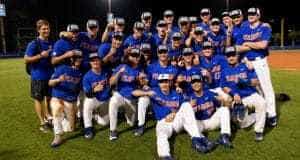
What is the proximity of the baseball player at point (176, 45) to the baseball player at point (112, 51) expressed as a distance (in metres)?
0.95

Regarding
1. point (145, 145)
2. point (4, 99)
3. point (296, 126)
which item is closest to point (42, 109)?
point (145, 145)

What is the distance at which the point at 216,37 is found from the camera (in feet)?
28.0

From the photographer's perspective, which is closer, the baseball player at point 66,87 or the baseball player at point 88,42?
the baseball player at point 66,87

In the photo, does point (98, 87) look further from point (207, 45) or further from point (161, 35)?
point (207, 45)

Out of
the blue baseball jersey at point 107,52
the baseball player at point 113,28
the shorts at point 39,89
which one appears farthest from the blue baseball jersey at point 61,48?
the baseball player at point 113,28

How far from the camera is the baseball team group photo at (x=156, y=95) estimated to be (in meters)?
7.12

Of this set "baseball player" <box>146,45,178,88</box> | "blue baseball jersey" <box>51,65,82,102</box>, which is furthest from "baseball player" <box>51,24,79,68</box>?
"baseball player" <box>146,45,178,88</box>

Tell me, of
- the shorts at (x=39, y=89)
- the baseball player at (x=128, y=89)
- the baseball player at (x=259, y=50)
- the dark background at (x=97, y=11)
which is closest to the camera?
the baseball player at (x=128, y=89)

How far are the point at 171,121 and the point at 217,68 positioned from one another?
1618 millimetres

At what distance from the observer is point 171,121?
280 inches

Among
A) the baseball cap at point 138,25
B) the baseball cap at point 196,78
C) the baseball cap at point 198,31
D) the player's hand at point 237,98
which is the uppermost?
the baseball cap at point 138,25

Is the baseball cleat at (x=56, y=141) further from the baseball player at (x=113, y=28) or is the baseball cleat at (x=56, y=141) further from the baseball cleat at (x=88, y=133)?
the baseball player at (x=113, y=28)

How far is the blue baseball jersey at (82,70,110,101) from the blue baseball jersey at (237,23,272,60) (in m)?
2.73

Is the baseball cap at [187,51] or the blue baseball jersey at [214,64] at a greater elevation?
the baseball cap at [187,51]
